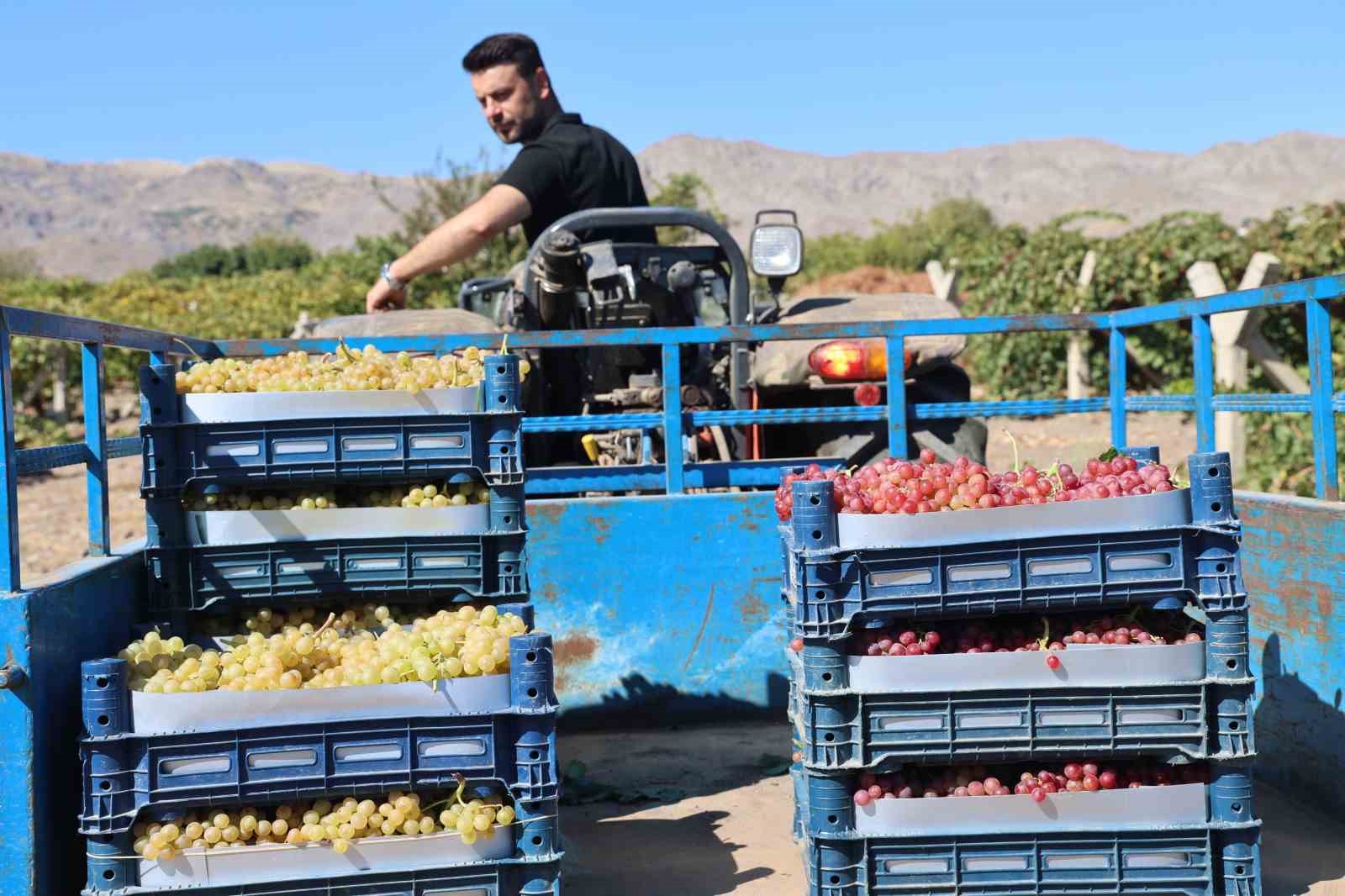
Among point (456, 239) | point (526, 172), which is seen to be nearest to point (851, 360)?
point (526, 172)

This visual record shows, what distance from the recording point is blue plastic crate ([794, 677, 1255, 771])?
327 centimetres

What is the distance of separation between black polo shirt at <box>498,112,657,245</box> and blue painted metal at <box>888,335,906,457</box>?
136 cm

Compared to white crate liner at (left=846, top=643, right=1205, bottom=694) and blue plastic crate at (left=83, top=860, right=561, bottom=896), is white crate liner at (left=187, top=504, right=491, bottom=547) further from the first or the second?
white crate liner at (left=846, top=643, right=1205, bottom=694)

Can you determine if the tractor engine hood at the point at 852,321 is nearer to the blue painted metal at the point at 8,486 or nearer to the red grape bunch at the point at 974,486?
the red grape bunch at the point at 974,486

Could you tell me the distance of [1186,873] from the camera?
331cm

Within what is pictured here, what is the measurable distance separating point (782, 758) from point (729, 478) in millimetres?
1248

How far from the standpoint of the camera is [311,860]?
3156 mm

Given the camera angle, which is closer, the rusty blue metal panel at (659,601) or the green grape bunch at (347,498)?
the green grape bunch at (347,498)

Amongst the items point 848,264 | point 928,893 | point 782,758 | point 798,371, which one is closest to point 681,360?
point 798,371

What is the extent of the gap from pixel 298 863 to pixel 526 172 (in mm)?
3560

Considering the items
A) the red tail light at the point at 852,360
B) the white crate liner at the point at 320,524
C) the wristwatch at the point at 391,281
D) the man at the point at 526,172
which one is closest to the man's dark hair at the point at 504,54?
the man at the point at 526,172

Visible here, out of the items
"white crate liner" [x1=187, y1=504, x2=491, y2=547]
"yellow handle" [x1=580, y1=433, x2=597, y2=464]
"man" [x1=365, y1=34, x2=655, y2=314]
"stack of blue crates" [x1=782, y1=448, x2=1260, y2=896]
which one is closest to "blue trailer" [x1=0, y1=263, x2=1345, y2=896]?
"white crate liner" [x1=187, y1=504, x2=491, y2=547]

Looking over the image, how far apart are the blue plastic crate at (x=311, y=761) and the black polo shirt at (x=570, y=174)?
3226mm

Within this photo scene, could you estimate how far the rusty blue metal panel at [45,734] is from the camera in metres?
3.06
